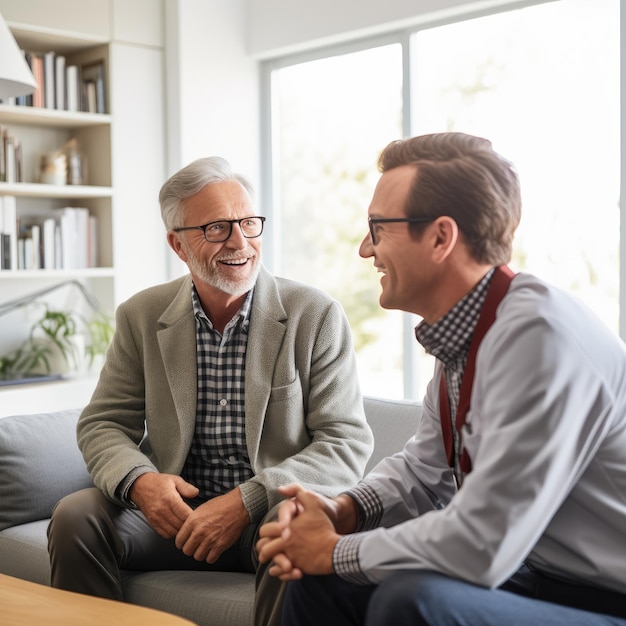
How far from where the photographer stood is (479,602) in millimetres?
1419

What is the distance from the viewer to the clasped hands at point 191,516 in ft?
6.86

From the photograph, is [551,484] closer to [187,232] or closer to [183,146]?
[187,232]

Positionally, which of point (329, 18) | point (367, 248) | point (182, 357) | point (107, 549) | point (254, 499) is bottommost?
point (107, 549)

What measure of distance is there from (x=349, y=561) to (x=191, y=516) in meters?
0.62

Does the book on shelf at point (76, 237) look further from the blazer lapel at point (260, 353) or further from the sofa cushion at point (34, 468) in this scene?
the blazer lapel at point (260, 353)

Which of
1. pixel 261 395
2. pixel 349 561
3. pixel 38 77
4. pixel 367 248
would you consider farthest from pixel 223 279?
pixel 38 77

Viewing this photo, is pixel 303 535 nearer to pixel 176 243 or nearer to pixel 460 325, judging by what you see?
pixel 460 325

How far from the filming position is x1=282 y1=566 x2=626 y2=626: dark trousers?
4.62 ft

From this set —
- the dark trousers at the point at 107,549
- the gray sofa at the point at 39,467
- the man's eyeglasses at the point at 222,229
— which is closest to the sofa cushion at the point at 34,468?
the gray sofa at the point at 39,467

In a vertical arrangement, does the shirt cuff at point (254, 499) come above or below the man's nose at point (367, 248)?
below

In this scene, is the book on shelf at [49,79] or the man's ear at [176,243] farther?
the book on shelf at [49,79]

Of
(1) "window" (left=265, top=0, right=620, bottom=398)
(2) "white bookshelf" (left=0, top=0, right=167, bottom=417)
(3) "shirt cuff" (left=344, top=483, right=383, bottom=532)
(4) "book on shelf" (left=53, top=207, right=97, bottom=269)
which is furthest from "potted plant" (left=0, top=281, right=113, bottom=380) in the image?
(3) "shirt cuff" (left=344, top=483, right=383, bottom=532)

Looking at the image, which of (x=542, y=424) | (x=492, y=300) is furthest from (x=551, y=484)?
(x=492, y=300)

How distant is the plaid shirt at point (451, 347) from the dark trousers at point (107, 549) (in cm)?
43
